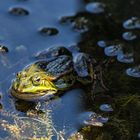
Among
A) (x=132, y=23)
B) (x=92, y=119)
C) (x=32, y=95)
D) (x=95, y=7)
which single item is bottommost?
(x=92, y=119)

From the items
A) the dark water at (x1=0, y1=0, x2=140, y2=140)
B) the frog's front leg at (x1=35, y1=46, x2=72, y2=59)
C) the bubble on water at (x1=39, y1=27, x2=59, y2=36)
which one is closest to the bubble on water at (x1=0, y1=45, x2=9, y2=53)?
the dark water at (x1=0, y1=0, x2=140, y2=140)

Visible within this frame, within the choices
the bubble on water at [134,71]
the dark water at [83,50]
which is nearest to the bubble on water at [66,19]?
the dark water at [83,50]

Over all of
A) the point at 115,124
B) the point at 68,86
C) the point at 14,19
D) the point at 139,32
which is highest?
the point at 14,19

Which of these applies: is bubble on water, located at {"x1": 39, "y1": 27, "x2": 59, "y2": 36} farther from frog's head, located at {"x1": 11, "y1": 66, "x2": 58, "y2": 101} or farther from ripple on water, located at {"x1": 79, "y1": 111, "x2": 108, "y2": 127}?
ripple on water, located at {"x1": 79, "y1": 111, "x2": 108, "y2": 127}

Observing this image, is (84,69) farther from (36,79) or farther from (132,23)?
(132,23)

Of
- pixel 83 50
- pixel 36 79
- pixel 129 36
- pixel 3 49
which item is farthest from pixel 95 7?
pixel 36 79

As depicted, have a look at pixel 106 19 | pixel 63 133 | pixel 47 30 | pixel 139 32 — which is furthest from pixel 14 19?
pixel 63 133

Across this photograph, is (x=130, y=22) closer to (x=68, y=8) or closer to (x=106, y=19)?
(x=106, y=19)
